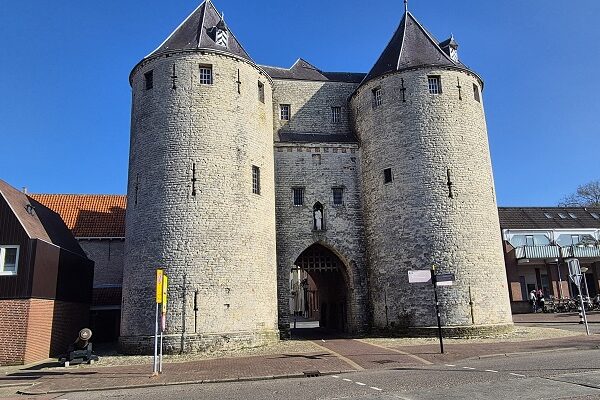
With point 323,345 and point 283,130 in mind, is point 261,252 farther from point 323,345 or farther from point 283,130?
point 283,130

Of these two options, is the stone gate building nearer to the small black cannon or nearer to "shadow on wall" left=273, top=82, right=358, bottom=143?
"shadow on wall" left=273, top=82, right=358, bottom=143

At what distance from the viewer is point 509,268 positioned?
39.3 metres

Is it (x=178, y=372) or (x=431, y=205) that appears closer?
(x=178, y=372)

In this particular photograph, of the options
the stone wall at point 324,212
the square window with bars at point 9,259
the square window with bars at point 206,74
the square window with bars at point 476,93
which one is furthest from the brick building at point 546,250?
the square window with bars at point 9,259

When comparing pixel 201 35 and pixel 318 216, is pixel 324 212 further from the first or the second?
pixel 201 35

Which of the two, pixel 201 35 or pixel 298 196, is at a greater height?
pixel 201 35

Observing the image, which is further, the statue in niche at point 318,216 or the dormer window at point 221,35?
the statue in niche at point 318,216

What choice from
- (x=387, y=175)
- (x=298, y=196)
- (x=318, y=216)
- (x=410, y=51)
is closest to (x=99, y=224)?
(x=298, y=196)

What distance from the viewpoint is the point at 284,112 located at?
27766 mm

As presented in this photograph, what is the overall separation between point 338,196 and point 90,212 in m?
18.1

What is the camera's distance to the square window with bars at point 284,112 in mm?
27656

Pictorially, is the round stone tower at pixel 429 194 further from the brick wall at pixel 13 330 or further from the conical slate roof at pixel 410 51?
the brick wall at pixel 13 330

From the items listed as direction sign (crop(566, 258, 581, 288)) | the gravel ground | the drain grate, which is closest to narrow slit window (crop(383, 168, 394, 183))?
the gravel ground

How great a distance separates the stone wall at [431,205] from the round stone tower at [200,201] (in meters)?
5.58
